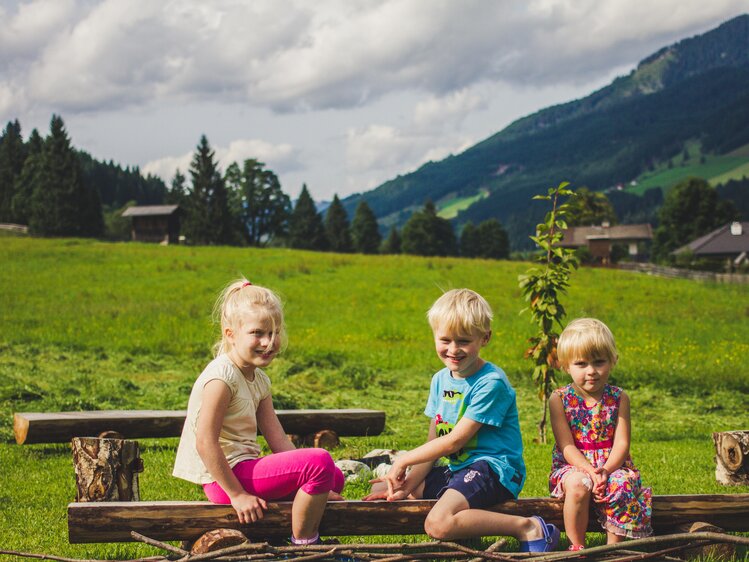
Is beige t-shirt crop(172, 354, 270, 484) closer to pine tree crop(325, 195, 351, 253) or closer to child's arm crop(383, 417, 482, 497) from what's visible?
child's arm crop(383, 417, 482, 497)

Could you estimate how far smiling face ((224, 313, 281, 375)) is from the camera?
5.32 m

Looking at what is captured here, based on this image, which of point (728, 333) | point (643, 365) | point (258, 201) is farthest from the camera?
point (258, 201)

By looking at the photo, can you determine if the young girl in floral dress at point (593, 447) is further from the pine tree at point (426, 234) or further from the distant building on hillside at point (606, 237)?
the distant building on hillside at point (606, 237)

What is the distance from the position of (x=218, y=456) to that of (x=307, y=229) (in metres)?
98.1

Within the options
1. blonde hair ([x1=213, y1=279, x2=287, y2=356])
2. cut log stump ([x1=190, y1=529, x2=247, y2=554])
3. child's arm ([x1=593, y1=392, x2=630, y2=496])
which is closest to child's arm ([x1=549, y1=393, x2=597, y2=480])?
child's arm ([x1=593, y1=392, x2=630, y2=496])

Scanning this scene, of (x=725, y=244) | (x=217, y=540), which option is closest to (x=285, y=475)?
(x=217, y=540)

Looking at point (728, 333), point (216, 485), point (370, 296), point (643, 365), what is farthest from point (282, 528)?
point (370, 296)

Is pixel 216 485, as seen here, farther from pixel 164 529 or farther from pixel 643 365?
pixel 643 365

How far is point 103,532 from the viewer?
509 cm

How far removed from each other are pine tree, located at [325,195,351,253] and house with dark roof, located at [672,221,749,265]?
4329 cm

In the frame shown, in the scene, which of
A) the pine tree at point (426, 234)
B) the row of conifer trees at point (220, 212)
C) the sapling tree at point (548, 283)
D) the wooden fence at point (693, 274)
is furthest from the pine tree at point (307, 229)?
the sapling tree at point (548, 283)

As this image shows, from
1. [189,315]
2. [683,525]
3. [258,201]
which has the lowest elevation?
[683,525]

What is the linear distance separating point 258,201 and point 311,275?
212ft

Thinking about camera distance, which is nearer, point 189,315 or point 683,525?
point 683,525
